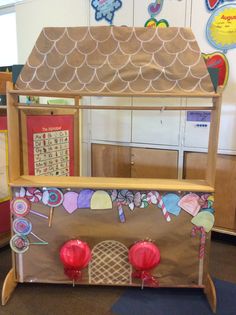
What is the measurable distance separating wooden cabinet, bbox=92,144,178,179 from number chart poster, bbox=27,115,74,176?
39cm

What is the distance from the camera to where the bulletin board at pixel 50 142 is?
2164mm

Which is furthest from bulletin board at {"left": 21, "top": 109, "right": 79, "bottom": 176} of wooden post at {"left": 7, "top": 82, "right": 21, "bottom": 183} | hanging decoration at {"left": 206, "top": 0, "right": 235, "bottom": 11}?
hanging decoration at {"left": 206, "top": 0, "right": 235, "bottom": 11}

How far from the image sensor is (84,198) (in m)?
1.73

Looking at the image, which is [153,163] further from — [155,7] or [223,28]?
[155,7]

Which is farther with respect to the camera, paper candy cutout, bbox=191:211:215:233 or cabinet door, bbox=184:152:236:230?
cabinet door, bbox=184:152:236:230

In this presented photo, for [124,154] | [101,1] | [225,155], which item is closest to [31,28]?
[101,1]

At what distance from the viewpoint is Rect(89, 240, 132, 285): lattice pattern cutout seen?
5.80 ft

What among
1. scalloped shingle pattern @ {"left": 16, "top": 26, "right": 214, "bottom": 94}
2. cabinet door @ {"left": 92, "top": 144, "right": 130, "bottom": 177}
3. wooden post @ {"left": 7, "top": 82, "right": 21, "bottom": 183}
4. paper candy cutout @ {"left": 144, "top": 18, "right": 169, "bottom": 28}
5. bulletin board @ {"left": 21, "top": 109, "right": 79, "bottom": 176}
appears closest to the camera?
scalloped shingle pattern @ {"left": 16, "top": 26, "right": 214, "bottom": 94}

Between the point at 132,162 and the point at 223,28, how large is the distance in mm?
1366

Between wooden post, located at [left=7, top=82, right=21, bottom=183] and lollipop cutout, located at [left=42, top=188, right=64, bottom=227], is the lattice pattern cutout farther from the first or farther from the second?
wooden post, located at [left=7, top=82, right=21, bottom=183]

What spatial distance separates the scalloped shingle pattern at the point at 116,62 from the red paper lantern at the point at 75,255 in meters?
0.90

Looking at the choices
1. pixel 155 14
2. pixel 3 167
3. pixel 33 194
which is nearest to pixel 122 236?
pixel 33 194

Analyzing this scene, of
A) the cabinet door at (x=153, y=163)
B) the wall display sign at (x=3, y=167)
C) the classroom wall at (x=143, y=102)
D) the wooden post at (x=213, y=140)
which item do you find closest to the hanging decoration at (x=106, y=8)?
the classroom wall at (x=143, y=102)

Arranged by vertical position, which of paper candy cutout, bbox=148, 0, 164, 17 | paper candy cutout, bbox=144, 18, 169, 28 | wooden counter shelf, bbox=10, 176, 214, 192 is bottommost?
wooden counter shelf, bbox=10, 176, 214, 192
